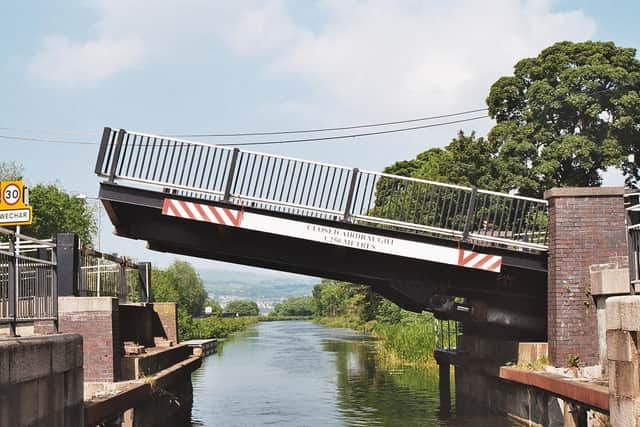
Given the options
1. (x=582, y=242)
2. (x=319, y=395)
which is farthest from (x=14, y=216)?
(x=319, y=395)

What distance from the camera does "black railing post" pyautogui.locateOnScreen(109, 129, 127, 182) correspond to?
15164mm

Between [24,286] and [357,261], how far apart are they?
6.76 m

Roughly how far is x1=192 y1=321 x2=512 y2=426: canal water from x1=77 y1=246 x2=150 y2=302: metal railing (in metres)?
3.68

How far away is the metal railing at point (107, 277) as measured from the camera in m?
17.6

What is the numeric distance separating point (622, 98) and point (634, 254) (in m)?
32.1

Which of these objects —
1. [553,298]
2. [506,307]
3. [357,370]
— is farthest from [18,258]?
[357,370]

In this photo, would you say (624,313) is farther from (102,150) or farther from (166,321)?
(166,321)

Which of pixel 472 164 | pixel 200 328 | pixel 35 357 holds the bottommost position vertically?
pixel 200 328

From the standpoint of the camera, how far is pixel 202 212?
1562 centimetres

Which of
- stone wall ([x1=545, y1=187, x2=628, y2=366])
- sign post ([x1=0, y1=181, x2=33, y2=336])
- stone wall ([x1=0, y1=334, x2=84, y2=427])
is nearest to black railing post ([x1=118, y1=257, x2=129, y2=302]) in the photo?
sign post ([x1=0, y1=181, x2=33, y2=336])

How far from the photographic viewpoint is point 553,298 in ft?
51.4

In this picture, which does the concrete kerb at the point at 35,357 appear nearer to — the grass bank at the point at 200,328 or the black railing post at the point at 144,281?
the black railing post at the point at 144,281

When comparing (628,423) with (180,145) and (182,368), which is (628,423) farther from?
(182,368)

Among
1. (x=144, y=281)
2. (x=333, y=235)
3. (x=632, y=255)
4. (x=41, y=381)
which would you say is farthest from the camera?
(x=144, y=281)
